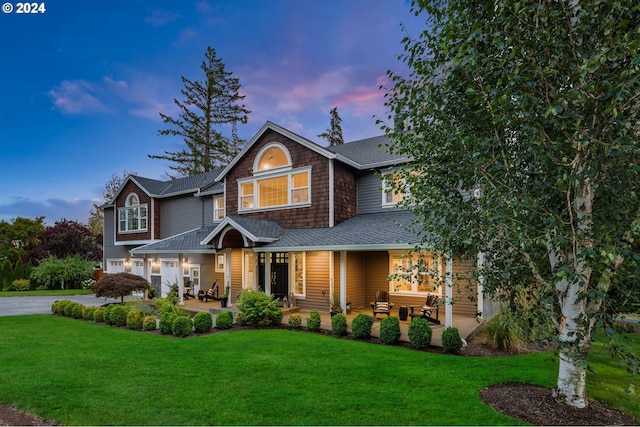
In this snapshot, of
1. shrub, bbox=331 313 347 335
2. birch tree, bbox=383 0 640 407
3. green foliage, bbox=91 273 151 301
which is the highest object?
birch tree, bbox=383 0 640 407

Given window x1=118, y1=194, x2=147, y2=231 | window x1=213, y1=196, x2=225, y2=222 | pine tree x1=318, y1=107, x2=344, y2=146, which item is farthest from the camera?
pine tree x1=318, y1=107, x2=344, y2=146

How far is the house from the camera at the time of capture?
41.3 feet

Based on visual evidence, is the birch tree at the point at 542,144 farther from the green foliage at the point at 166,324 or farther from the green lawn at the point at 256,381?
the green foliage at the point at 166,324

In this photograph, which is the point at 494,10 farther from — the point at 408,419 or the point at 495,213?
the point at 408,419

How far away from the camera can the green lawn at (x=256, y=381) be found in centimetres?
473

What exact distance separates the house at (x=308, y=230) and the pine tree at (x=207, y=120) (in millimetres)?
17210

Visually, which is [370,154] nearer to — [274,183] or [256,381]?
[274,183]

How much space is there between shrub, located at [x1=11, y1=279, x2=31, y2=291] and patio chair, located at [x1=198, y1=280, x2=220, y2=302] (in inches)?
700

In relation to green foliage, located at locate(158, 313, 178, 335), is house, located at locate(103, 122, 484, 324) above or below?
above

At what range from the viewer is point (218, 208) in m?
19.2

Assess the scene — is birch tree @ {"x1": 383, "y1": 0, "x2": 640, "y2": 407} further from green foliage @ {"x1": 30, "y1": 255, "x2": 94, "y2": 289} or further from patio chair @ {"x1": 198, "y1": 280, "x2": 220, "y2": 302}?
green foliage @ {"x1": 30, "y1": 255, "x2": 94, "y2": 289}

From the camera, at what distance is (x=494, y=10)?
4.64 m

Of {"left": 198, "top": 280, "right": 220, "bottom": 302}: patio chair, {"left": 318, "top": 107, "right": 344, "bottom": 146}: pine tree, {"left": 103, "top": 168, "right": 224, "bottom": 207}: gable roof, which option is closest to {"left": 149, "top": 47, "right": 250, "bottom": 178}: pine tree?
{"left": 318, "top": 107, "right": 344, "bottom": 146}: pine tree

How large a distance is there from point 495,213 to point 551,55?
6.33 ft
